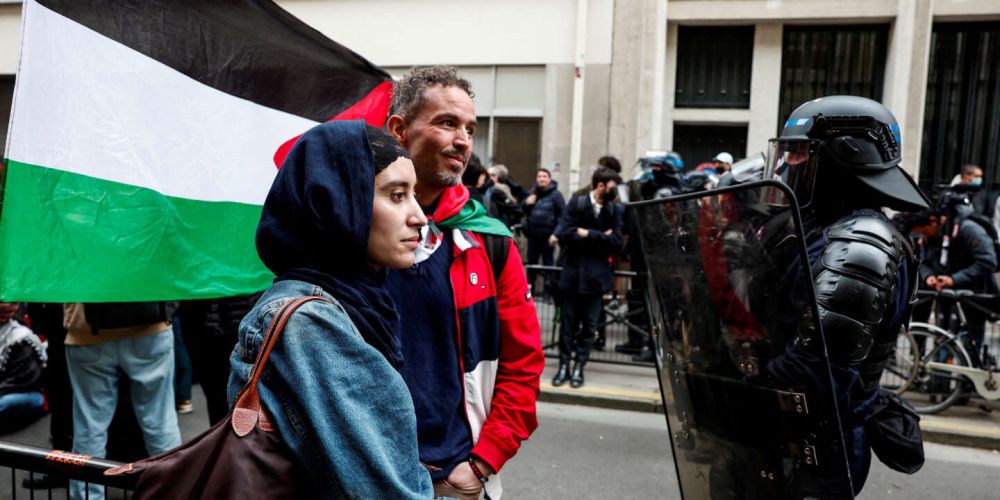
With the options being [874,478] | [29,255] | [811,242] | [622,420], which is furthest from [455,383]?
[622,420]

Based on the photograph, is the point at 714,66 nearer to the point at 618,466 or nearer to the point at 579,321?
the point at 579,321

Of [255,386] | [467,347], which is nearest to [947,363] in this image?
[467,347]

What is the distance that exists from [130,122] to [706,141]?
1251cm

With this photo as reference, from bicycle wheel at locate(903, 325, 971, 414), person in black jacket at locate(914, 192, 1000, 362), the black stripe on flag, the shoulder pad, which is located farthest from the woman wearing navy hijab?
person in black jacket at locate(914, 192, 1000, 362)

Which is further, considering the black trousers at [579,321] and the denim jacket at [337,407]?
the black trousers at [579,321]

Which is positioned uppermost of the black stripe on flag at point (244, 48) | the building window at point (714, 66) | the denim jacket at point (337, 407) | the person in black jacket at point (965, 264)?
the building window at point (714, 66)

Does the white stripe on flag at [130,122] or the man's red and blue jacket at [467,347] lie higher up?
the white stripe on flag at [130,122]

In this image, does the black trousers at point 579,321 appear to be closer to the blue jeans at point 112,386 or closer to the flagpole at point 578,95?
the blue jeans at point 112,386

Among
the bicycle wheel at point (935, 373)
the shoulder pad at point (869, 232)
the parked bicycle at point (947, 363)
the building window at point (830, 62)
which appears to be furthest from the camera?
the building window at point (830, 62)

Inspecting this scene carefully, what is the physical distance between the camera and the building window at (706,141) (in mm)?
13468

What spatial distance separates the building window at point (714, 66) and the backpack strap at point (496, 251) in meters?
12.1

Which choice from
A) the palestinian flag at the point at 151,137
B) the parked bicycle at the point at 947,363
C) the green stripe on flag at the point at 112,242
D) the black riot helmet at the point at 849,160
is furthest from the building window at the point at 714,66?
the green stripe on flag at the point at 112,242

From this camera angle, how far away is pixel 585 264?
7105mm

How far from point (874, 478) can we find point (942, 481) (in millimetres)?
504
